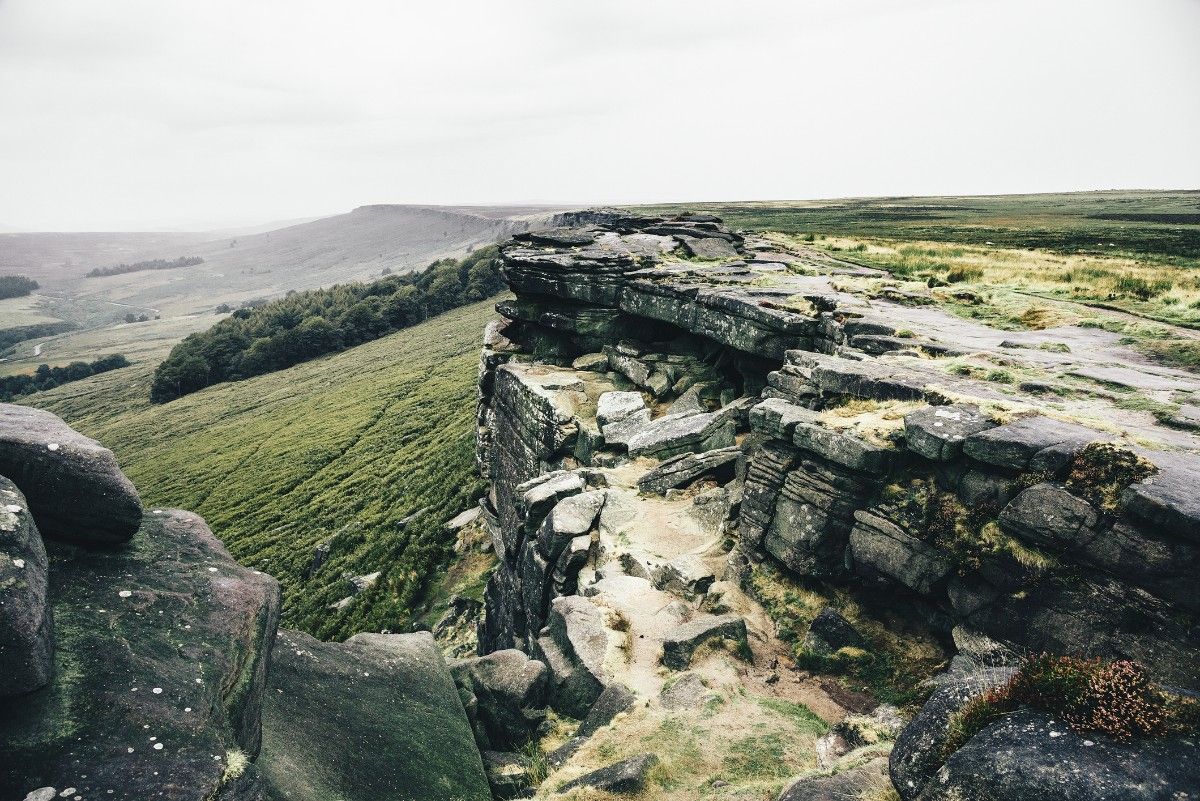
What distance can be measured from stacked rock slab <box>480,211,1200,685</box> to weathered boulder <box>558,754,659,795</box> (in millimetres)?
5813

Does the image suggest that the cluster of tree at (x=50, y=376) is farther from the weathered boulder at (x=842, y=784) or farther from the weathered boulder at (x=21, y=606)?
the weathered boulder at (x=842, y=784)

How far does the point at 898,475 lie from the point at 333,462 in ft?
166

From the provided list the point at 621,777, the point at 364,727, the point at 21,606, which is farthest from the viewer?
the point at 364,727

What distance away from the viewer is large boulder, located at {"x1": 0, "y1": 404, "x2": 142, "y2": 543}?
661 centimetres

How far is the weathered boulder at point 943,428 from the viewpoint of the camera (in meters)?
10.9

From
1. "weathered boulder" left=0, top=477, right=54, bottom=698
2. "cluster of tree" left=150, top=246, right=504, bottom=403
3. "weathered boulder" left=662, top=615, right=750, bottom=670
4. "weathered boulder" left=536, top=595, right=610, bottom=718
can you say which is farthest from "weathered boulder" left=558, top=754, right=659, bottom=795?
"cluster of tree" left=150, top=246, right=504, bottom=403

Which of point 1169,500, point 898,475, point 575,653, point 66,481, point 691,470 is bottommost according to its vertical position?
point 575,653

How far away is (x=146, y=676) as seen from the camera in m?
6.15

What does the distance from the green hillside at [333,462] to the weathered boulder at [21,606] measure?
21.2 metres

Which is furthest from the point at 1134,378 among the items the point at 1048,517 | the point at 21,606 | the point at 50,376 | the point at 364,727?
the point at 50,376

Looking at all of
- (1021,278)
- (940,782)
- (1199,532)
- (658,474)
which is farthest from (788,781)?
(1021,278)

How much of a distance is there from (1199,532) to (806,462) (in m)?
6.23

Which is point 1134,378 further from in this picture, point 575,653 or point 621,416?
point 621,416

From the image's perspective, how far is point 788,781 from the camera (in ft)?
26.4
